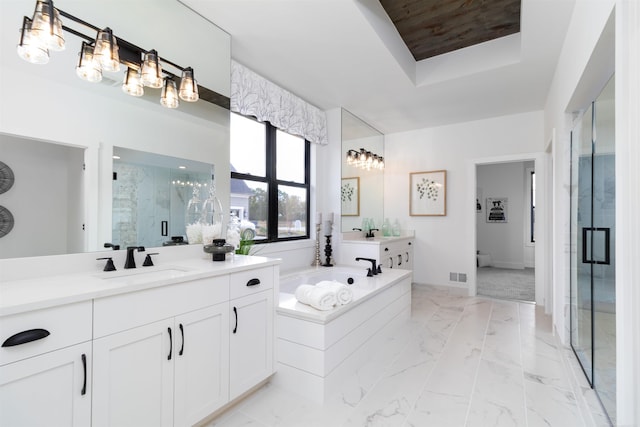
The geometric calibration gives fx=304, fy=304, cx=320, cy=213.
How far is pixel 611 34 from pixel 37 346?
2741mm

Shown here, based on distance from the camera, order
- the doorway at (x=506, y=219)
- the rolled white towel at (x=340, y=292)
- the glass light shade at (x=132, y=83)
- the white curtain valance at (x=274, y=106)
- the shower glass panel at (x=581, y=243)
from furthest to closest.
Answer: the doorway at (x=506, y=219)
the white curtain valance at (x=274, y=106)
the rolled white towel at (x=340, y=292)
the shower glass panel at (x=581, y=243)
the glass light shade at (x=132, y=83)

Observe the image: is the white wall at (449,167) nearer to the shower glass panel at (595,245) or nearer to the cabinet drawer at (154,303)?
the shower glass panel at (595,245)

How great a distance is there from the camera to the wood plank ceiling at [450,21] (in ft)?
8.21

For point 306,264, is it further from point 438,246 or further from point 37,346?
point 37,346

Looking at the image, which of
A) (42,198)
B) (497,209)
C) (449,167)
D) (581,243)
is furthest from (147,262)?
(497,209)

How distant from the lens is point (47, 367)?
108 centimetres

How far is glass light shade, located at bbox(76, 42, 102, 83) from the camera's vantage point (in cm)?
150

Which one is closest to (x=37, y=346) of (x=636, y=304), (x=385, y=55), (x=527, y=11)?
(x=636, y=304)

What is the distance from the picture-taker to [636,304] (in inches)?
42.1

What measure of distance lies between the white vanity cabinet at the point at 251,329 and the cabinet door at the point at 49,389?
2.33ft

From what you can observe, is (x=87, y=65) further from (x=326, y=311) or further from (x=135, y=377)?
(x=326, y=311)

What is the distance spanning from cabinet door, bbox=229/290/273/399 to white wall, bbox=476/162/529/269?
6.30 m

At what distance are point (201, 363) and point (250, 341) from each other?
35 cm

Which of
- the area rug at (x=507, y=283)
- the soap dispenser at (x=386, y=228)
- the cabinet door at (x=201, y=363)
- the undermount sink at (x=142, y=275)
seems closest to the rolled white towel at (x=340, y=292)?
the cabinet door at (x=201, y=363)
